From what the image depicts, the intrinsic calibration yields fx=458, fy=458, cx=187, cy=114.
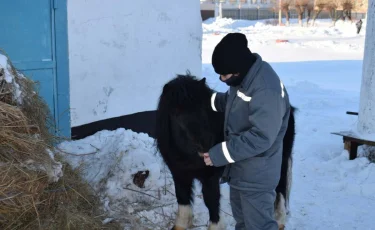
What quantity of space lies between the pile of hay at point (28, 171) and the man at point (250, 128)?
1028 millimetres

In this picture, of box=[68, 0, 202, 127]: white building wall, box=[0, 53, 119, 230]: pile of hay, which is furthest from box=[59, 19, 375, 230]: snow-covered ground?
box=[0, 53, 119, 230]: pile of hay

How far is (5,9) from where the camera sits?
432 centimetres

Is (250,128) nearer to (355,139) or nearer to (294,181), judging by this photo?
(294,181)

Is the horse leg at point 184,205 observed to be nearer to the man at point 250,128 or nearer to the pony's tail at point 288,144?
the man at point 250,128

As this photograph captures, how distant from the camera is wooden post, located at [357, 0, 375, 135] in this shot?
5691 mm

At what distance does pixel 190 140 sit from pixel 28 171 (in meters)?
1.04

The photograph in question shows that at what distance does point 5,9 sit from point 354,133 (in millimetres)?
4383

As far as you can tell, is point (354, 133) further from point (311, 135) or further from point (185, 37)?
point (185, 37)

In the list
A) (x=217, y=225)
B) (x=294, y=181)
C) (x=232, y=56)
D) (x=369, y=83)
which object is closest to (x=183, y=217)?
(x=217, y=225)

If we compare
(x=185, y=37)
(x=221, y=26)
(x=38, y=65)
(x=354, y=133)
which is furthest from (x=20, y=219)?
(x=221, y=26)

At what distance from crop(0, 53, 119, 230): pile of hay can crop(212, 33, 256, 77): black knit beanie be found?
1234 millimetres

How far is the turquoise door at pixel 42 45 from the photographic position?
173 inches

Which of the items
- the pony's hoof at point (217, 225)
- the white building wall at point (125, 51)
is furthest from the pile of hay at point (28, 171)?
the white building wall at point (125, 51)

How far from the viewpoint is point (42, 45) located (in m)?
4.67
